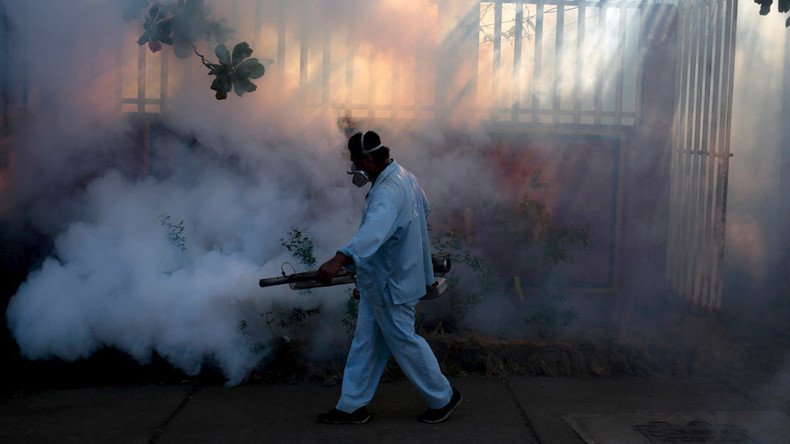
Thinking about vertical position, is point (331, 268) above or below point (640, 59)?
below

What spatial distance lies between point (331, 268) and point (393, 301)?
0.49 meters

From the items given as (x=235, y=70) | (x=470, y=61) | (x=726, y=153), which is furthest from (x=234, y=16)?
(x=726, y=153)

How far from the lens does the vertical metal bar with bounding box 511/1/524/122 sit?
22.5 ft

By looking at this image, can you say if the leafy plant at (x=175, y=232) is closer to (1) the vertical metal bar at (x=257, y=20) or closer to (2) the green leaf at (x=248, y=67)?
(2) the green leaf at (x=248, y=67)

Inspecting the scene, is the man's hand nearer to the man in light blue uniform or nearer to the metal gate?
the man in light blue uniform

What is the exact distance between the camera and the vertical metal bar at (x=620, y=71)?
691 centimetres

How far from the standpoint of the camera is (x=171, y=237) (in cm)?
624

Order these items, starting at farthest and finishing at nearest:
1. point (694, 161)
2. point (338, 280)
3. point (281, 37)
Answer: point (281, 37) → point (694, 161) → point (338, 280)

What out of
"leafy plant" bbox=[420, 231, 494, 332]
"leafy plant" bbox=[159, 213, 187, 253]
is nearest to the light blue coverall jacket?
"leafy plant" bbox=[420, 231, 494, 332]

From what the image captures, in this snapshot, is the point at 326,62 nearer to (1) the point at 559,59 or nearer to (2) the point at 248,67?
(2) the point at 248,67

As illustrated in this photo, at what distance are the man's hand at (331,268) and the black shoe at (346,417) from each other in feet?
2.91

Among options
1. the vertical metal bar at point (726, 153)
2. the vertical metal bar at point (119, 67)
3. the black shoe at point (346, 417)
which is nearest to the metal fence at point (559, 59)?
the vertical metal bar at point (726, 153)

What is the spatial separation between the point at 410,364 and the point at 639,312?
2.99 meters

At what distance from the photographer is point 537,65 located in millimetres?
6895
